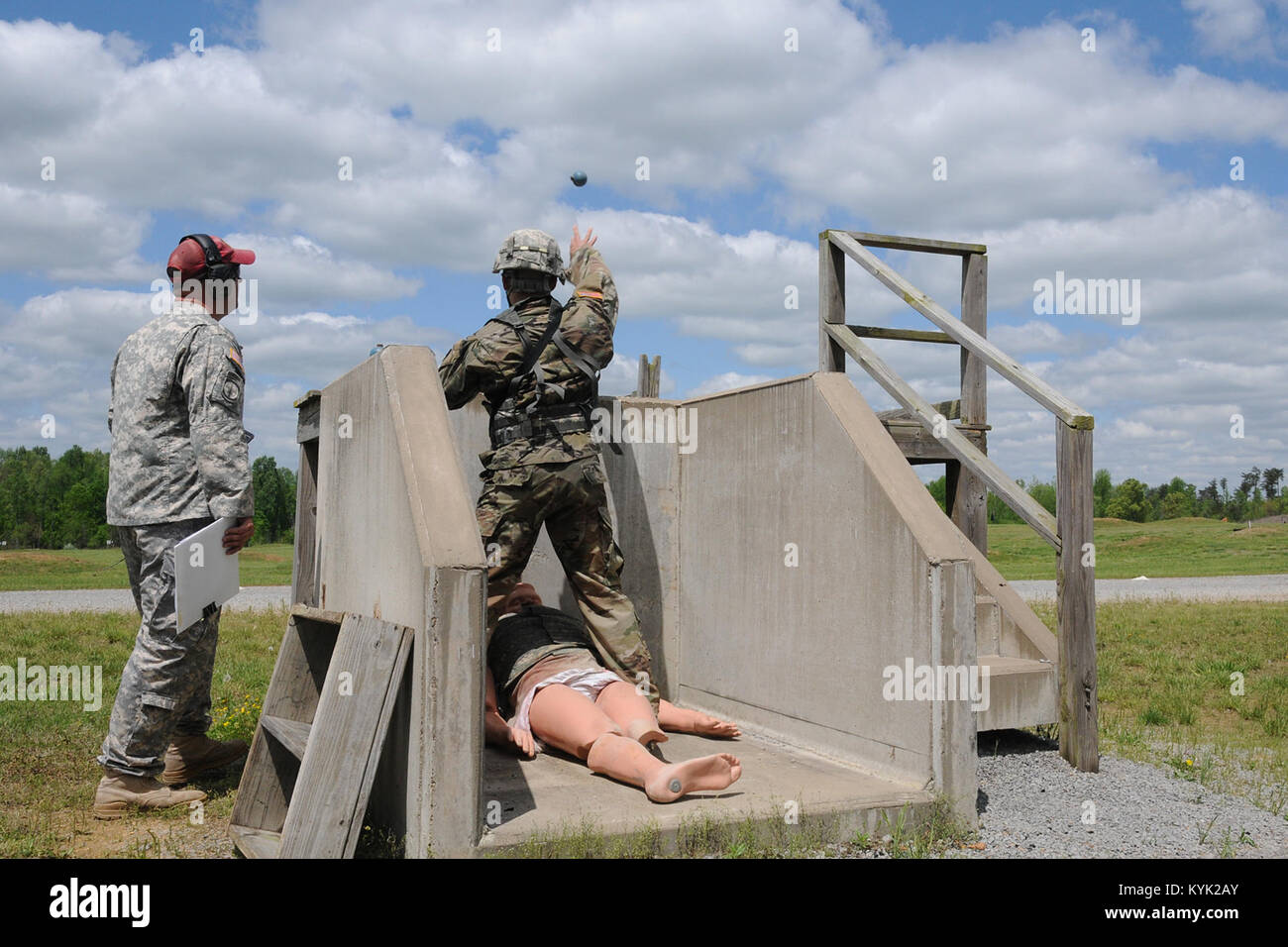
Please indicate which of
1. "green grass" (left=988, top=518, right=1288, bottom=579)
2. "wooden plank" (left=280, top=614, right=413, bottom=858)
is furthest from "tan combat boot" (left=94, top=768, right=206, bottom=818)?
"green grass" (left=988, top=518, right=1288, bottom=579)

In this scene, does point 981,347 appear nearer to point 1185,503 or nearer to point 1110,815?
point 1110,815

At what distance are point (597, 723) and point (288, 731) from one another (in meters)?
1.22

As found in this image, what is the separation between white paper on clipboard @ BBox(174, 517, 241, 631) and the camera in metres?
4.07

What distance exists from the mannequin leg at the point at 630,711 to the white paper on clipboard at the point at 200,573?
5.40 ft

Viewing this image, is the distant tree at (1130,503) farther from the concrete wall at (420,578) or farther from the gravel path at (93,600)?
the concrete wall at (420,578)

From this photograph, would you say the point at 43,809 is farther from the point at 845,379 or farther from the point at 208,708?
the point at 845,379

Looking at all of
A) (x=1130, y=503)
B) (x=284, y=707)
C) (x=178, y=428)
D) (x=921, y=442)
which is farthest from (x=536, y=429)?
(x=1130, y=503)

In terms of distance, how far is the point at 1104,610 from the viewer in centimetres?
1302

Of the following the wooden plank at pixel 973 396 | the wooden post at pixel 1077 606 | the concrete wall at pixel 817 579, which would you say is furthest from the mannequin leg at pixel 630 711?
the wooden plank at pixel 973 396

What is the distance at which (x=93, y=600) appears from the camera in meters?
14.3

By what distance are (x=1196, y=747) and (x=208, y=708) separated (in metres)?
5.37

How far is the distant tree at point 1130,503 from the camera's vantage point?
66688 millimetres

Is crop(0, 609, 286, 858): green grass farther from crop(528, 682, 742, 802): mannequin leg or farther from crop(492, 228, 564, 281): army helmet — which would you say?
crop(492, 228, 564, 281): army helmet

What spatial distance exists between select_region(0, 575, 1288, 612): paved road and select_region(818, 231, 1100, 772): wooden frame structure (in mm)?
8696
